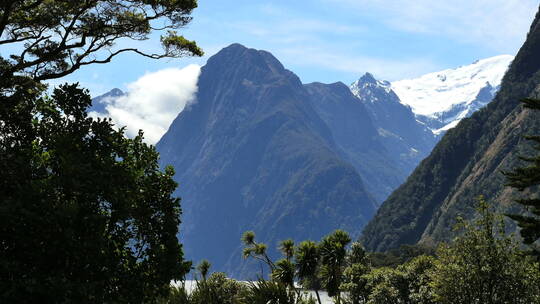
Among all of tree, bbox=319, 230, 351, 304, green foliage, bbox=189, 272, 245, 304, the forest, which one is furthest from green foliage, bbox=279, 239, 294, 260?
the forest

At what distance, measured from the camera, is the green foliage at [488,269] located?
32719 mm

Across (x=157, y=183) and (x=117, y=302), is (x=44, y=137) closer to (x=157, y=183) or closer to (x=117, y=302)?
(x=157, y=183)

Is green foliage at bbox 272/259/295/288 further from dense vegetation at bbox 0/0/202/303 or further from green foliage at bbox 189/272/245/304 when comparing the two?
dense vegetation at bbox 0/0/202/303

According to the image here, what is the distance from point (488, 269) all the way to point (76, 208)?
2351cm

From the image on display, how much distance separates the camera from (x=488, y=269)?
108 ft

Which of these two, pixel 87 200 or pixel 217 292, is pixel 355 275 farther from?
pixel 87 200

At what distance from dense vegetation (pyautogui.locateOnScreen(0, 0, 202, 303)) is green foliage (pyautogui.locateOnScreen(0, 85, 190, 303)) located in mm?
35

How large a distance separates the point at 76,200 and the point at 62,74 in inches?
425


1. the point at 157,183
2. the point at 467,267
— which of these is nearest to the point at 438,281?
the point at 467,267

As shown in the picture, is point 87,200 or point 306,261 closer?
point 87,200

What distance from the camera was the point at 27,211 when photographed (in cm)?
1792

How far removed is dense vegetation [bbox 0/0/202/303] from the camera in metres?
18.2

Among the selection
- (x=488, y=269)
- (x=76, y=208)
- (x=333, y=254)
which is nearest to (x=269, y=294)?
(x=488, y=269)

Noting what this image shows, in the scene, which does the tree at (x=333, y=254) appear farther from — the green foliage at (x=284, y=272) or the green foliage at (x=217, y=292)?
the green foliage at (x=217, y=292)
